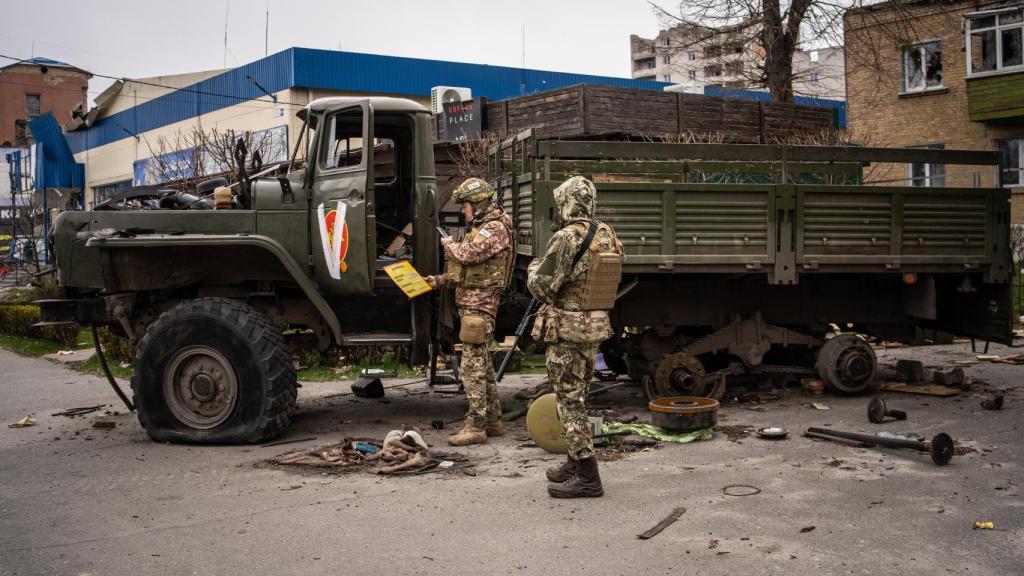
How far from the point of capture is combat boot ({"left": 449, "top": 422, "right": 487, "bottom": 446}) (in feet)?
23.6

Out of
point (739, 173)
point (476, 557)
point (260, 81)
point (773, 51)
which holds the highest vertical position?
point (260, 81)

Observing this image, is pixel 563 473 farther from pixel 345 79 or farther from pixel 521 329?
pixel 345 79

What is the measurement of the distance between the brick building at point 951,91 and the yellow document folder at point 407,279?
1863 centimetres

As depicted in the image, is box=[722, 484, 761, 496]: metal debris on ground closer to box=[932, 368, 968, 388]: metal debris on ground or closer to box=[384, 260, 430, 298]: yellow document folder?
box=[384, 260, 430, 298]: yellow document folder

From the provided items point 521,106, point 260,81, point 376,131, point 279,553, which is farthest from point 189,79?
point 279,553

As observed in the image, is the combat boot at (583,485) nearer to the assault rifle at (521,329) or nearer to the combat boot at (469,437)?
the combat boot at (469,437)

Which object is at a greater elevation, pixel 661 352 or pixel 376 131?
pixel 376 131

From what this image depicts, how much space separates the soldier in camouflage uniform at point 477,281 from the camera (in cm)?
723

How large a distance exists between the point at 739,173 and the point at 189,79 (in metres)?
31.7

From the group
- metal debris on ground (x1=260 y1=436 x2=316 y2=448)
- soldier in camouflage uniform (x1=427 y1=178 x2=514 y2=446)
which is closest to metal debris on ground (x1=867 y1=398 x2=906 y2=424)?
soldier in camouflage uniform (x1=427 y1=178 x2=514 y2=446)

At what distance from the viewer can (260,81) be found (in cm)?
2919

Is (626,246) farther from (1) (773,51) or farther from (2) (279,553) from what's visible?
(1) (773,51)

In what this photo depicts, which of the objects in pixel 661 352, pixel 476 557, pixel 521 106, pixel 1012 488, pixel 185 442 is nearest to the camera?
pixel 476 557

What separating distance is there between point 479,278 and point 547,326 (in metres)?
1.59
